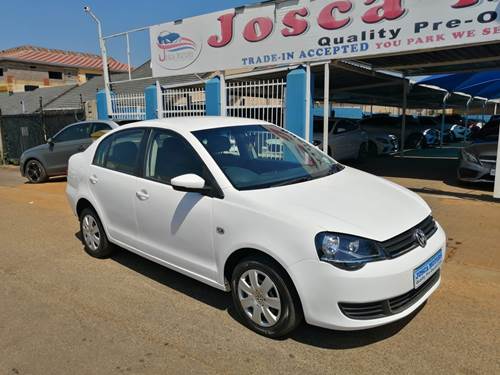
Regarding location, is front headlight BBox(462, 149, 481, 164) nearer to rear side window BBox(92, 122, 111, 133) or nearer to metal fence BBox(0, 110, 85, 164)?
rear side window BBox(92, 122, 111, 133)

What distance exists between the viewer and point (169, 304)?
12.3ft

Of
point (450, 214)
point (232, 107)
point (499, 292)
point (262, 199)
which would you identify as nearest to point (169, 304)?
point (262, 199)

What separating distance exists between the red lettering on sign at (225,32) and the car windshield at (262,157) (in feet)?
19.4

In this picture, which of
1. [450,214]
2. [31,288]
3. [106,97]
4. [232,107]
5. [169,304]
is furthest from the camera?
[106,97]

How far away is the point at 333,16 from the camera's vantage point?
7957mm

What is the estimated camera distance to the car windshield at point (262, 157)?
3.53 m

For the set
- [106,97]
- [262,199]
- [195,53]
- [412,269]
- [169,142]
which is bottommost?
[412,269]

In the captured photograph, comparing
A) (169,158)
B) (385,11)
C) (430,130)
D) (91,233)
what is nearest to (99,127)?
(91,233)

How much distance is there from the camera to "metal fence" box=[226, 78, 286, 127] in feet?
30.6

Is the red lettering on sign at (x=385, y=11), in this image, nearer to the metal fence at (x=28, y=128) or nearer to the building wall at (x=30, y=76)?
the metal fence at (x=28, y=128)

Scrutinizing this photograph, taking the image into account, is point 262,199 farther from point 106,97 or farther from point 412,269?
point 106,97

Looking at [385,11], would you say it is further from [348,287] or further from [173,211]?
[348,287]

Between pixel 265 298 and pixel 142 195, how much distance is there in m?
1.61

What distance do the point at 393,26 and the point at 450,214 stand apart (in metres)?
3.40
